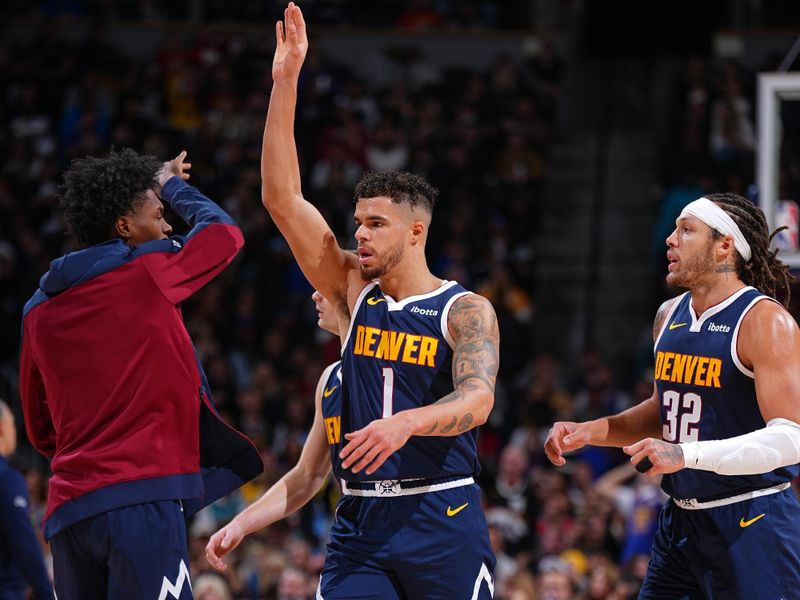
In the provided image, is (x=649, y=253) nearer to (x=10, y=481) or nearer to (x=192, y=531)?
(x=192, y=531)

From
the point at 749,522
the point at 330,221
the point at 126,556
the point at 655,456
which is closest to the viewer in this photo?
the point at 655,456

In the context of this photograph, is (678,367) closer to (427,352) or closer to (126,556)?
(427,352)

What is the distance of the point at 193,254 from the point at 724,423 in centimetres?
231

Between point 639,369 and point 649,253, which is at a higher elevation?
point 649,253

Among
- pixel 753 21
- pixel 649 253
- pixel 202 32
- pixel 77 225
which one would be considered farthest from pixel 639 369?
pixel 77 225

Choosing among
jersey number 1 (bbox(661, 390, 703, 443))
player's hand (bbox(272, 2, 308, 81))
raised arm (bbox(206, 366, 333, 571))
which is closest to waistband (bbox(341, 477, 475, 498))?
raised arm (bbox(206, 366, 333, 571))

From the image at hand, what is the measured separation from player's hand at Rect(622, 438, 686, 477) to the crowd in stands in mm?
4683

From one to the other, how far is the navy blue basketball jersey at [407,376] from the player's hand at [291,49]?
1.08 meters

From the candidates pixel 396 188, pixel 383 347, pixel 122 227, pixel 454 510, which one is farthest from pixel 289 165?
pixel 454 510

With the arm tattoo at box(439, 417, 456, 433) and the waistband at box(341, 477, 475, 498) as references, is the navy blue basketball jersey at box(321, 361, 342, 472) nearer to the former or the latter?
the waistband at box(341, 477, 475, 498)

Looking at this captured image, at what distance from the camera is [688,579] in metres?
5.17

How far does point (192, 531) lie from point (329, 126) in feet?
20.3

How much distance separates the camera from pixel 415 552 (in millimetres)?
4895

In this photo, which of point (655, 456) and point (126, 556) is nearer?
point (655, 456)
